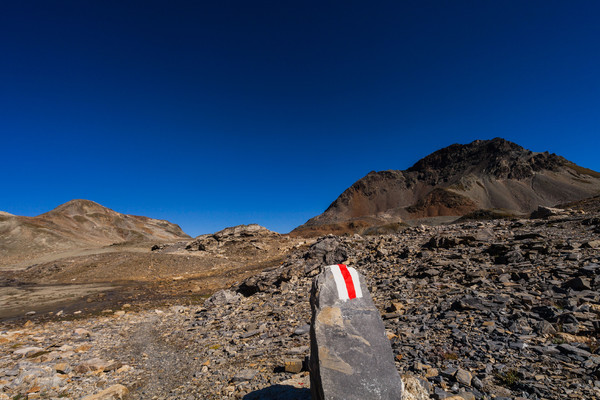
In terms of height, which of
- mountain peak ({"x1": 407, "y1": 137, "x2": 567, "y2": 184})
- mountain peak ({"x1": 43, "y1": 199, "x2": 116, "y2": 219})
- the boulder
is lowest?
the boulder

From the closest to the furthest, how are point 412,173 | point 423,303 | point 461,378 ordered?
point 461,378, point 423,303, point 412,173

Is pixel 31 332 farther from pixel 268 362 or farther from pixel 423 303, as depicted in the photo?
pixel 423 303

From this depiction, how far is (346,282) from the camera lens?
4418 millimetres

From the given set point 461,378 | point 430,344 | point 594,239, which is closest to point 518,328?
point 430,344

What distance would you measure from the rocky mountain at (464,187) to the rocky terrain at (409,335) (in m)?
62.7

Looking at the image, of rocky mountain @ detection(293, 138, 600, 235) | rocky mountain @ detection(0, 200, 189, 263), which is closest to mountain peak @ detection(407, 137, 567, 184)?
rocky mountain @ detection(293, 138, 600, 235)

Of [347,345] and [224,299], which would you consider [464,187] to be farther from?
[347,345]

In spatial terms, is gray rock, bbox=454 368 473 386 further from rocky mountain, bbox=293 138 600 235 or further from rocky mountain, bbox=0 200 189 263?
rocky mountain, bbox=0 200 189 263

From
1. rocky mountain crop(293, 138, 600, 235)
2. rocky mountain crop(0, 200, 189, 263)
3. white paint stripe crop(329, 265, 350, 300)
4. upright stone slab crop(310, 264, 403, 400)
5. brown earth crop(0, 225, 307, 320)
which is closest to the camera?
upright stone slab crop(310, 264, 403, 400)

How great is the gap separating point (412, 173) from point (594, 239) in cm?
17598

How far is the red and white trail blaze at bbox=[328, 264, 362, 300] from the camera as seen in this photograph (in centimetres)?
431

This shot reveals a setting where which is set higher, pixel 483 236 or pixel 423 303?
pixel 483 236

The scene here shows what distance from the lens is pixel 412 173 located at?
174 meters

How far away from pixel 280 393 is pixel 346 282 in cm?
266
